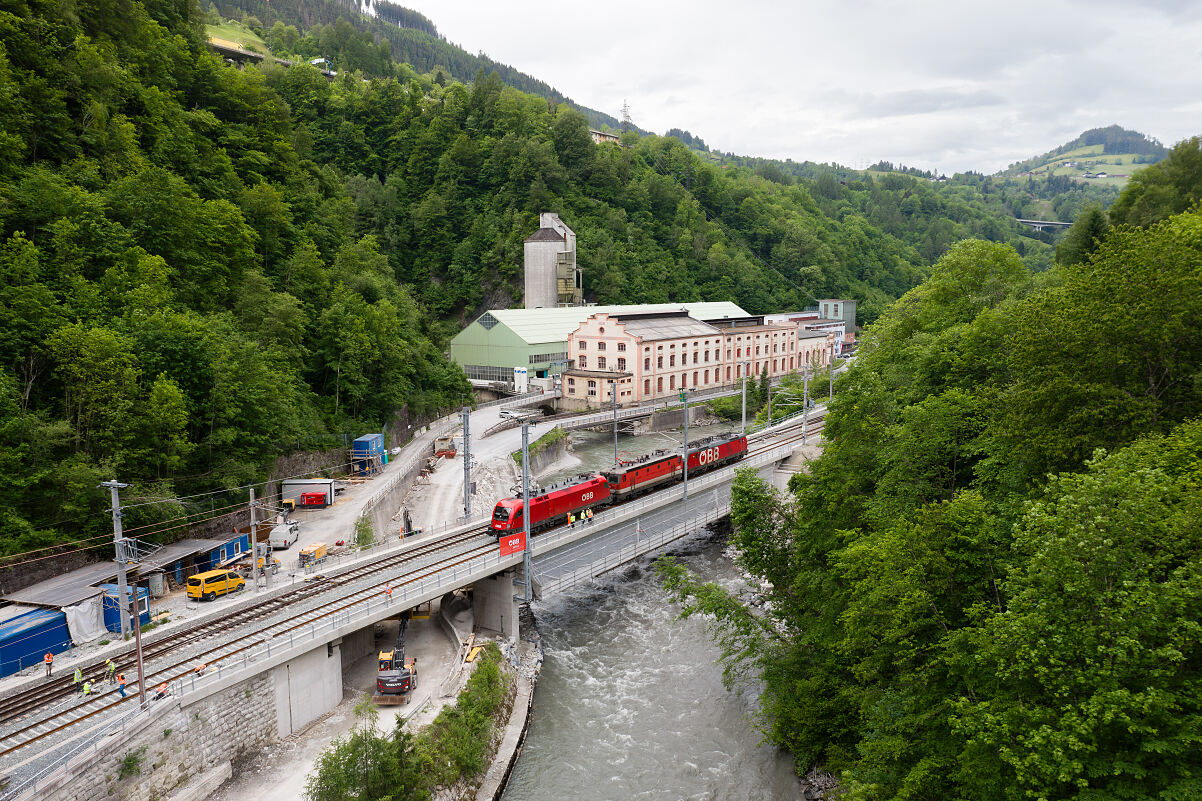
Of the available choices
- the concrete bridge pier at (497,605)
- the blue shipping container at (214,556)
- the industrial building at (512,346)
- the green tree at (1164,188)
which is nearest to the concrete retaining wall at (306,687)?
the concrete bridge pier at (497,605)

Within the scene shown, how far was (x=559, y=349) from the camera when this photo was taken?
267 feet

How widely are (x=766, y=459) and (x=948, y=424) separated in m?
30.4

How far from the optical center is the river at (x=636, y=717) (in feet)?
75.9

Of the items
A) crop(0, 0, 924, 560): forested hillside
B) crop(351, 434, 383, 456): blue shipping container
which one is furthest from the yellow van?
crop(351, 434, 383, 456): blue shipping container

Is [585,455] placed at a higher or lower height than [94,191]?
lower

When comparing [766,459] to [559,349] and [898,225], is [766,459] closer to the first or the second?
[559,349]

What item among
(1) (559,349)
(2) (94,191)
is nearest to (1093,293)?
(2) (94,191)

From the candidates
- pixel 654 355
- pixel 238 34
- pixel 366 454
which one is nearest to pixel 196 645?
pixel 366 454

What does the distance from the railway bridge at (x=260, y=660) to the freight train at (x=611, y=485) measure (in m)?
1.29

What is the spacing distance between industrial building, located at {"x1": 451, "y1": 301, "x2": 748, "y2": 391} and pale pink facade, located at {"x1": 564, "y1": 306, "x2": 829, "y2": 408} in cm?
248

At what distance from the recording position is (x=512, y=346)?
7862 centimetres

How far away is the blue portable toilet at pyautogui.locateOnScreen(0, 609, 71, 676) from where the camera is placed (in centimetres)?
2170

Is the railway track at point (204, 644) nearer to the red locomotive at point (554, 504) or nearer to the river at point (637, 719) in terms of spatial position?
the red locomotive at point (554, 504)

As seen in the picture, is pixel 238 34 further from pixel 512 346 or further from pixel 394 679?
pixel 394 679
